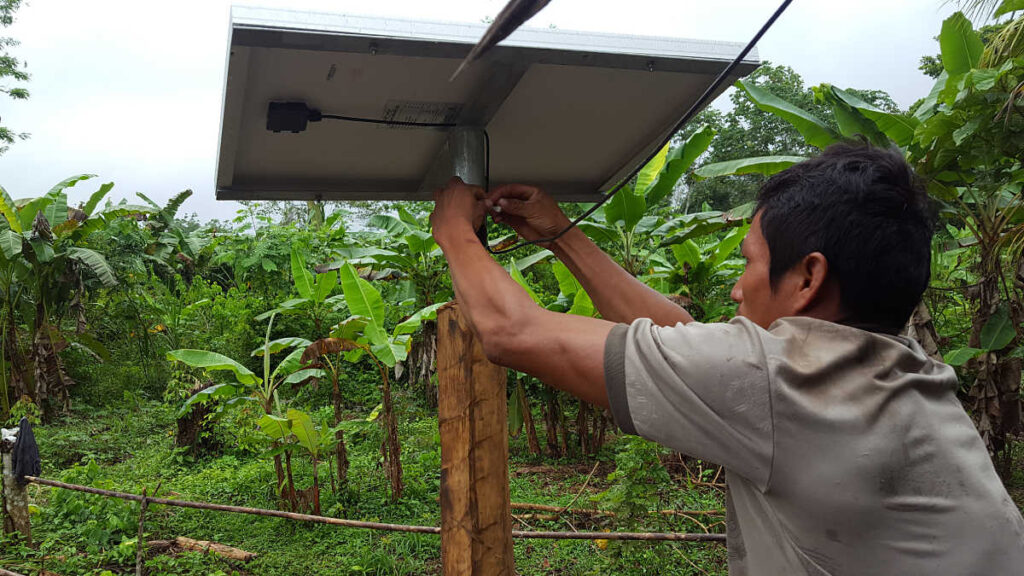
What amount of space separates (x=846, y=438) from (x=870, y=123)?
14.4ft

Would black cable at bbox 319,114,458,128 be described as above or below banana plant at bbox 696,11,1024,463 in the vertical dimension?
below

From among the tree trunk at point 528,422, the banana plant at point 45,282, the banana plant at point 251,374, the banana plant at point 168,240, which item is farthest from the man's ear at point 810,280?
the banana plant at point 168,240

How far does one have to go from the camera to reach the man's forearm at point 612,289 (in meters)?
1.66

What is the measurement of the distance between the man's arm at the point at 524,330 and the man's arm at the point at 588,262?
1.10 ft

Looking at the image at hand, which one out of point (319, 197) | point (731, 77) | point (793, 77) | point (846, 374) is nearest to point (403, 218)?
point (319, 197)

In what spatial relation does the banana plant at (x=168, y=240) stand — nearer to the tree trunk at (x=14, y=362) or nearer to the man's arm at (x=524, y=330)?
the tree trunk at (x=14, y=362)

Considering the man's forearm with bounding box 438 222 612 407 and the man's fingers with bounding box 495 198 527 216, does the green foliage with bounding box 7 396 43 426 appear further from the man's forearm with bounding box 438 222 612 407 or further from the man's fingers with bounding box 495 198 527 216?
the man's forearm with bounding box 438 222 612 407

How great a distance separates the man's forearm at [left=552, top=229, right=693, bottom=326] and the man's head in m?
0.53

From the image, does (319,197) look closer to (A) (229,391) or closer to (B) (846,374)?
(B) (846,374)

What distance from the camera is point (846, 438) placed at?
92 centimetres

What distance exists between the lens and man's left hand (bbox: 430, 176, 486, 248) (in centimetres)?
142

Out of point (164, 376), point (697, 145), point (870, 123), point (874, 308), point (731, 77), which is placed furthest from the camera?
point (164, 376)

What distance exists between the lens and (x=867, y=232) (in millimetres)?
1026

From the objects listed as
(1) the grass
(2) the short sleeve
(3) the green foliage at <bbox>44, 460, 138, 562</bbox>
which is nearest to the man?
(2) the short sleeve
